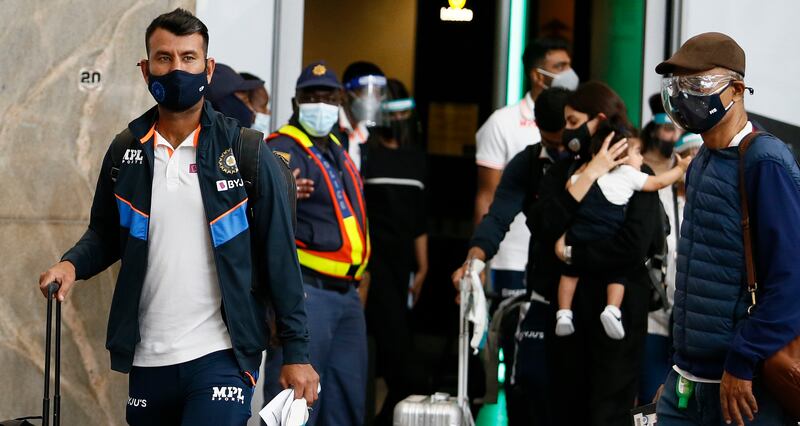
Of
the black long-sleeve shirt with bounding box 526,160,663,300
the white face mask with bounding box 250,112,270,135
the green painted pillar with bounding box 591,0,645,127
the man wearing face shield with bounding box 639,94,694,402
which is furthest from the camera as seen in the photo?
the green painted pillar with bounding box 591,0,645,127

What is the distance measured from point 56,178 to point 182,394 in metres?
2.35

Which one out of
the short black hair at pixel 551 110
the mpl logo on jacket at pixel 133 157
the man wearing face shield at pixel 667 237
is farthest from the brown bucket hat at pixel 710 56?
the man wearing face shield at pixel 667 237

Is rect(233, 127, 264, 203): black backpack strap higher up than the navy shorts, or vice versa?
rect(233, 127, 264, 203): black backpack strap

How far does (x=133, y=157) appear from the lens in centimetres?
404

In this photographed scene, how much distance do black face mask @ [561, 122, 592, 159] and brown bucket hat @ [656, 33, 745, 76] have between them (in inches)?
62.5

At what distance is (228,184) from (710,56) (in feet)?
5.14

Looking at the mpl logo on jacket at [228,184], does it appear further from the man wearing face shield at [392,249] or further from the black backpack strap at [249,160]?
the man wearing face shield at [392,249]

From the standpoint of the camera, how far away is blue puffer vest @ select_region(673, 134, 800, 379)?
3.84 meters

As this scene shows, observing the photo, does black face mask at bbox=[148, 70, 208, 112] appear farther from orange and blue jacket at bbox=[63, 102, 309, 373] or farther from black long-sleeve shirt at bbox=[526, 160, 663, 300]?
black long-sleeve shirt at bbox=[526, 160, 663, 300]

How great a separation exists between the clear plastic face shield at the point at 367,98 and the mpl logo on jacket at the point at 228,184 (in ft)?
12.6

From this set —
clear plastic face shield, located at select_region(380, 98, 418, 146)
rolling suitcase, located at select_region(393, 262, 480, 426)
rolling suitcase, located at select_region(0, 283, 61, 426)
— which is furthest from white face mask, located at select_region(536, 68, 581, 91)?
rolling suitcase, located at select_region(0, 283, 61, 426)

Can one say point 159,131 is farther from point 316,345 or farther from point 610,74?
point 610,74

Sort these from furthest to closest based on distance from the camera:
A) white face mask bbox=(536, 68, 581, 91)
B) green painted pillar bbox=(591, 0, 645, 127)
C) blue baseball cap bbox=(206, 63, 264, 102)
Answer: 1. green painted pillar bbox=(591, 0, 645, 127)
2. white face mask bbox=(536, 68, 581, 91)
3. blue baseball cap bbox=(206, 63, 264, 102)

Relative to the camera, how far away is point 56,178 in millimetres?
5953
